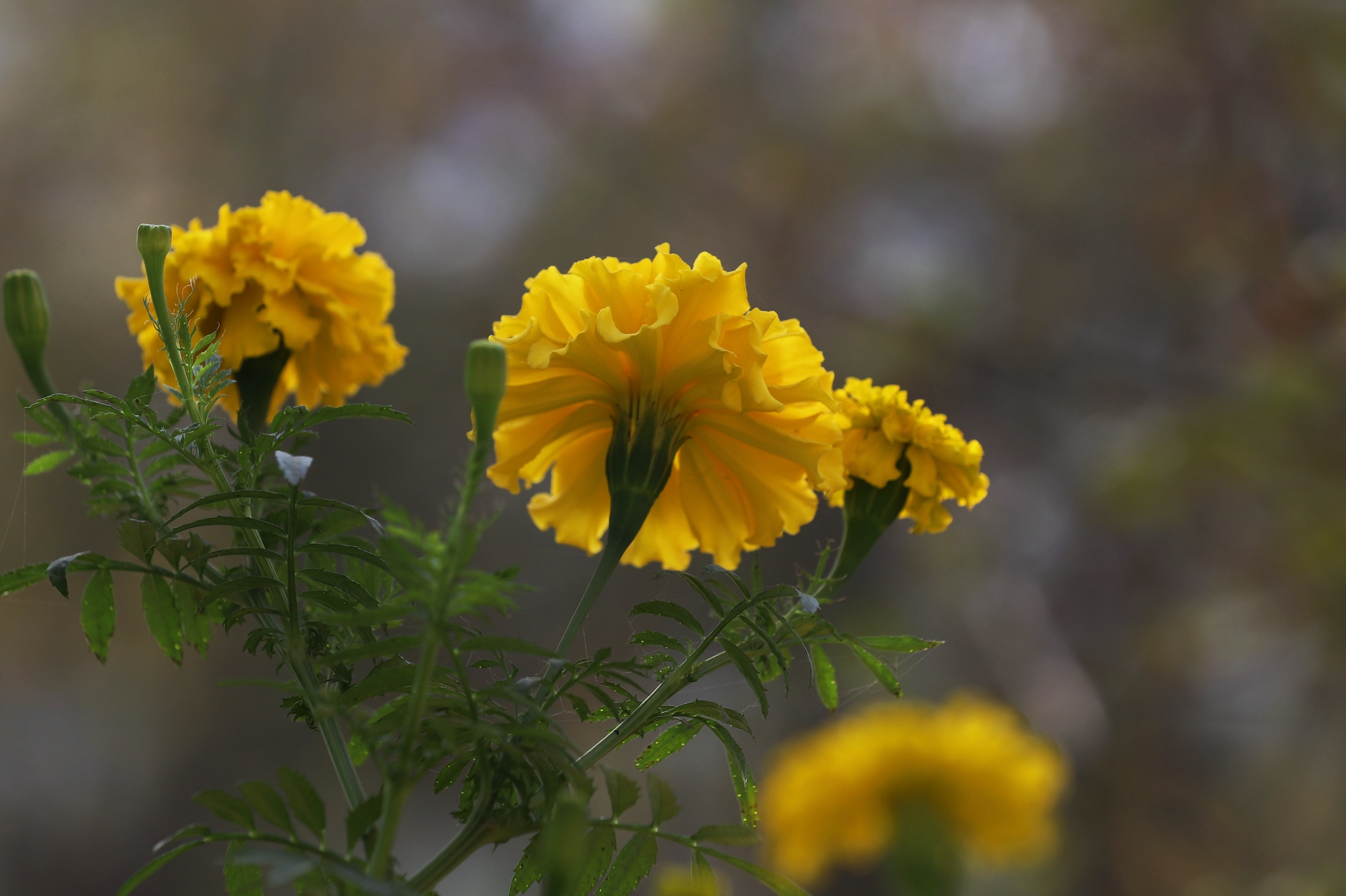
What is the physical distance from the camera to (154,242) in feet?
1.04

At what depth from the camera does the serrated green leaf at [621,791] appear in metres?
0.24

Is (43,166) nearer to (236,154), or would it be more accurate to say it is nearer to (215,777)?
(236,154)

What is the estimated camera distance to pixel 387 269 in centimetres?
44

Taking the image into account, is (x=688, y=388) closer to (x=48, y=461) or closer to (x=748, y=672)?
(x=748, y=672)

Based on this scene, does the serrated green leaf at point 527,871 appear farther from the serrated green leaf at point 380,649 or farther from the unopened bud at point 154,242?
the unopened bud at point 154,242

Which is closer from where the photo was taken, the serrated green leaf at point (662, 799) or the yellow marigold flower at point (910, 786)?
the yellow marigold flower at point (910, 786)

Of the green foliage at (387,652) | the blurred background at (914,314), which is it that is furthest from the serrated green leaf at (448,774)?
the blurred background at (914,314)

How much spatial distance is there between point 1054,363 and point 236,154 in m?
2.04

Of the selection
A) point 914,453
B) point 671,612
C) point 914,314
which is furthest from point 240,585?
point 914,314

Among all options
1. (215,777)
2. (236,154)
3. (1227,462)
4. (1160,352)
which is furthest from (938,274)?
(215,777)

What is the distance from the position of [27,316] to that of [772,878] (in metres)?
0.29

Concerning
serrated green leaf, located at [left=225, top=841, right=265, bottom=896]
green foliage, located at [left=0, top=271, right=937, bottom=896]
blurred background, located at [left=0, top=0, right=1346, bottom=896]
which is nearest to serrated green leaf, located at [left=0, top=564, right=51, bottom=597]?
green foliage, located at [left=0, top=271, right=937, bottom=896]

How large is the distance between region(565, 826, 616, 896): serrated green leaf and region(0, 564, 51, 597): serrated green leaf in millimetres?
176

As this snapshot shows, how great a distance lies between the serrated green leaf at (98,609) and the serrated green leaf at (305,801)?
125 millimetres
